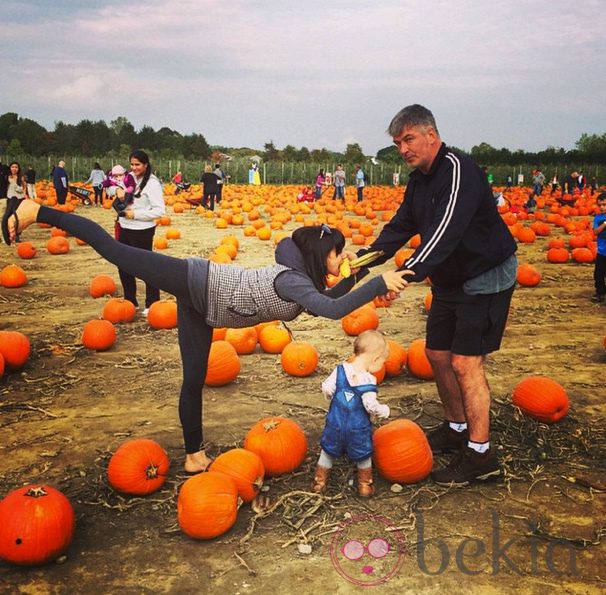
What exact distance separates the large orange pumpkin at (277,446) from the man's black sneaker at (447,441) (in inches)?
42.2

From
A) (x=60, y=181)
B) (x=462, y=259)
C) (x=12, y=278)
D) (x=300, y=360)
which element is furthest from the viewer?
(x=60, y=181)

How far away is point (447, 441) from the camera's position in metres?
4.50

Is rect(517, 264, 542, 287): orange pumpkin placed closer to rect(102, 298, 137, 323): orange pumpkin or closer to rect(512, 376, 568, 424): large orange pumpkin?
rect(512, 376, 568, 424): large orange pumpkin

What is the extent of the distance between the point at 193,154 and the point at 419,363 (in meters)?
70.3

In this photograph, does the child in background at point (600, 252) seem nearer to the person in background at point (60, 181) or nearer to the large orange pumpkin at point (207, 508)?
the large orange pumpkin at point (207, 508)

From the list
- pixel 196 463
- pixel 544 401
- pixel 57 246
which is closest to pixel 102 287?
pixel 57 246

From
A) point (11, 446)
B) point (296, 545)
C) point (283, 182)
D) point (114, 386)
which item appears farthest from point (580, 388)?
point (283, 182)

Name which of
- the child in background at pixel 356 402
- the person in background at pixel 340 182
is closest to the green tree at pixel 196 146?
the person in background at pixel 340 182

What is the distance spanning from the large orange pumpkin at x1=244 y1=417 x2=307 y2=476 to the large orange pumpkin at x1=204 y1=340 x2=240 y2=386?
1522 millimetres

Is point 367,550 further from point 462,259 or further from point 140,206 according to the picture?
point 140,206

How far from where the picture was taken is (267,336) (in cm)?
680

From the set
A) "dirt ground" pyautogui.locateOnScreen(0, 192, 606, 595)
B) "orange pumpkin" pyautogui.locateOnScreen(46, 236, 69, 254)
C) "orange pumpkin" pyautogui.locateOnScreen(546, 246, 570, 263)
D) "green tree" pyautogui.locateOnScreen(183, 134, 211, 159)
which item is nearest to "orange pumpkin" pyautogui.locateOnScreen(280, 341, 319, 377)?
"dirt ground" pyautogui.locateOnScreen(0, 192, 606, 595)

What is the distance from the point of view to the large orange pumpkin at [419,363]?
233 inches

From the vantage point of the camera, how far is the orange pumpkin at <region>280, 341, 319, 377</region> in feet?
19.7
